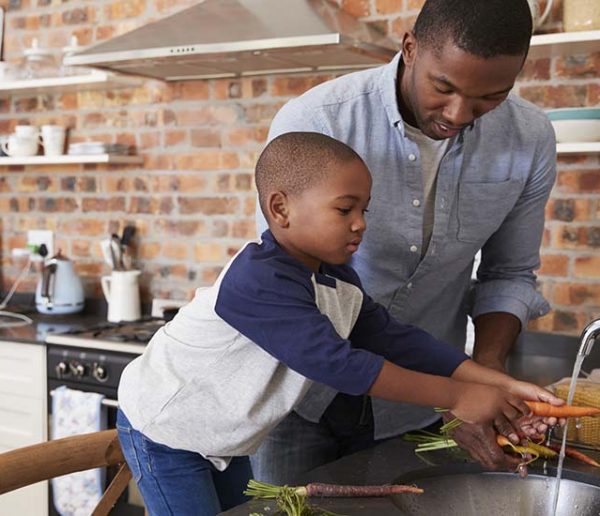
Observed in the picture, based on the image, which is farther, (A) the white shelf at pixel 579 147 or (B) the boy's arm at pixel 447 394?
(A) the white shelf at pixel 579 147

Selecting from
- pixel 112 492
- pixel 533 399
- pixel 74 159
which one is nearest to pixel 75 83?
pixel 74 159

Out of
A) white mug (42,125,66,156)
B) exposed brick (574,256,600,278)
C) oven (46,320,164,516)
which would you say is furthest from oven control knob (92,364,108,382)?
exposed brick (574,256,600,278)

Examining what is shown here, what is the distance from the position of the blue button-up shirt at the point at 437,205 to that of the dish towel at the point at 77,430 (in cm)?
154

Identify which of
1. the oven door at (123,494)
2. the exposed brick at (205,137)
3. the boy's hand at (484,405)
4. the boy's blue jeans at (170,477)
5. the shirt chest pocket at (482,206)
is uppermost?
the exposed brick at (205,137)

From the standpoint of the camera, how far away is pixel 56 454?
1.50 meters

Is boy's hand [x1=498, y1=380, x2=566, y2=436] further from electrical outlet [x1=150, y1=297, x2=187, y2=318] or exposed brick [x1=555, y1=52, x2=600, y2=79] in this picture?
electrical outlet [x1=150, y1=297, x2=187, y2=318]

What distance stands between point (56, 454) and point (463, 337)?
843mm

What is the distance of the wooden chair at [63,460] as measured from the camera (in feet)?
4.65

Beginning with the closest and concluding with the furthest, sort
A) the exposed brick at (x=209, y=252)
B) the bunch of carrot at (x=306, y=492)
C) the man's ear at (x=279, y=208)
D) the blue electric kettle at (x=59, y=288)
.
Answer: the bunch of carrot at (x=306, y=492)
the man's ear at (x=279, y=208)
the exposed brick at (x=209, y=252)
the blue electric kettle at (x=59, y=288)

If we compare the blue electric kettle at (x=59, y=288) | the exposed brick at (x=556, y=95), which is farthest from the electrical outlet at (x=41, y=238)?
the exposed brick at (x=556, y=95)

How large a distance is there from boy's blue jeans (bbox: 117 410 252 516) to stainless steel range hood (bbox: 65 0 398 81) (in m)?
1.48

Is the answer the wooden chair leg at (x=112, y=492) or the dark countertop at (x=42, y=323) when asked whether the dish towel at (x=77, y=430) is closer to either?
the dark countertop at (x=42, y=323)

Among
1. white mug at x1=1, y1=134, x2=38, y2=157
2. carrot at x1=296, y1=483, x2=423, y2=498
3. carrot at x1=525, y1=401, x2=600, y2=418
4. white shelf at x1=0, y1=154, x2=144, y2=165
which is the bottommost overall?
carrot at x1=296, y1=483, x2=423, y2=498

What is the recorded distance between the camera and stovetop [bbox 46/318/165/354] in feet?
9.52
